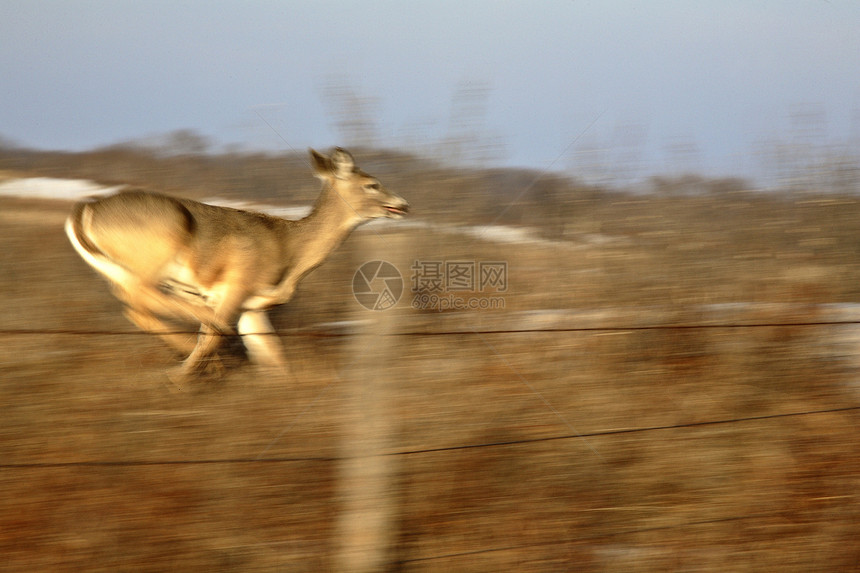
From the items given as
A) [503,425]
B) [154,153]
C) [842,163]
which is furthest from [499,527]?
[154,153]

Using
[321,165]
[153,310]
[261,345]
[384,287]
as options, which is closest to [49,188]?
[321,165]

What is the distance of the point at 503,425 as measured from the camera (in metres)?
5.45

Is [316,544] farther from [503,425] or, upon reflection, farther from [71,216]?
[71,216]

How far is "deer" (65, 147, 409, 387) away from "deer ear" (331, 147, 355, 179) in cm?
2

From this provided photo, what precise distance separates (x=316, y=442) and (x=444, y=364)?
4.55 ft

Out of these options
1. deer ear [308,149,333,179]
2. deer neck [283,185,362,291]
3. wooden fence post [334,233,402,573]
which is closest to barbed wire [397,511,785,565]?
wooden fence post [334,233,402,573]

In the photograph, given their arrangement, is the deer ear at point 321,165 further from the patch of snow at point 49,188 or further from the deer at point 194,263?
the patch of snow at point 49,188

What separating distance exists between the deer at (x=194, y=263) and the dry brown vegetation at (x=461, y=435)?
0.25 metres

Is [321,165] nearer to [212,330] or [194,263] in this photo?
[194,263]

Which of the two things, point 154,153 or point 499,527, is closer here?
point 499,527

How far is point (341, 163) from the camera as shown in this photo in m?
6.79

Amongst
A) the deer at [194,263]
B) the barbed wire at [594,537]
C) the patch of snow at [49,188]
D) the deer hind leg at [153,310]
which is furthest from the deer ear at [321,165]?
the patch of snow at [49,188]

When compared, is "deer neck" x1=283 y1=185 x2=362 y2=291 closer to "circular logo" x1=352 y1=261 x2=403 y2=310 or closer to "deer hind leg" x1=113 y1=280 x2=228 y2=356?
"deer hind leg" x1=113 y1=280 x2=228 y2=356

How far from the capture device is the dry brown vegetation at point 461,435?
13.8ft
